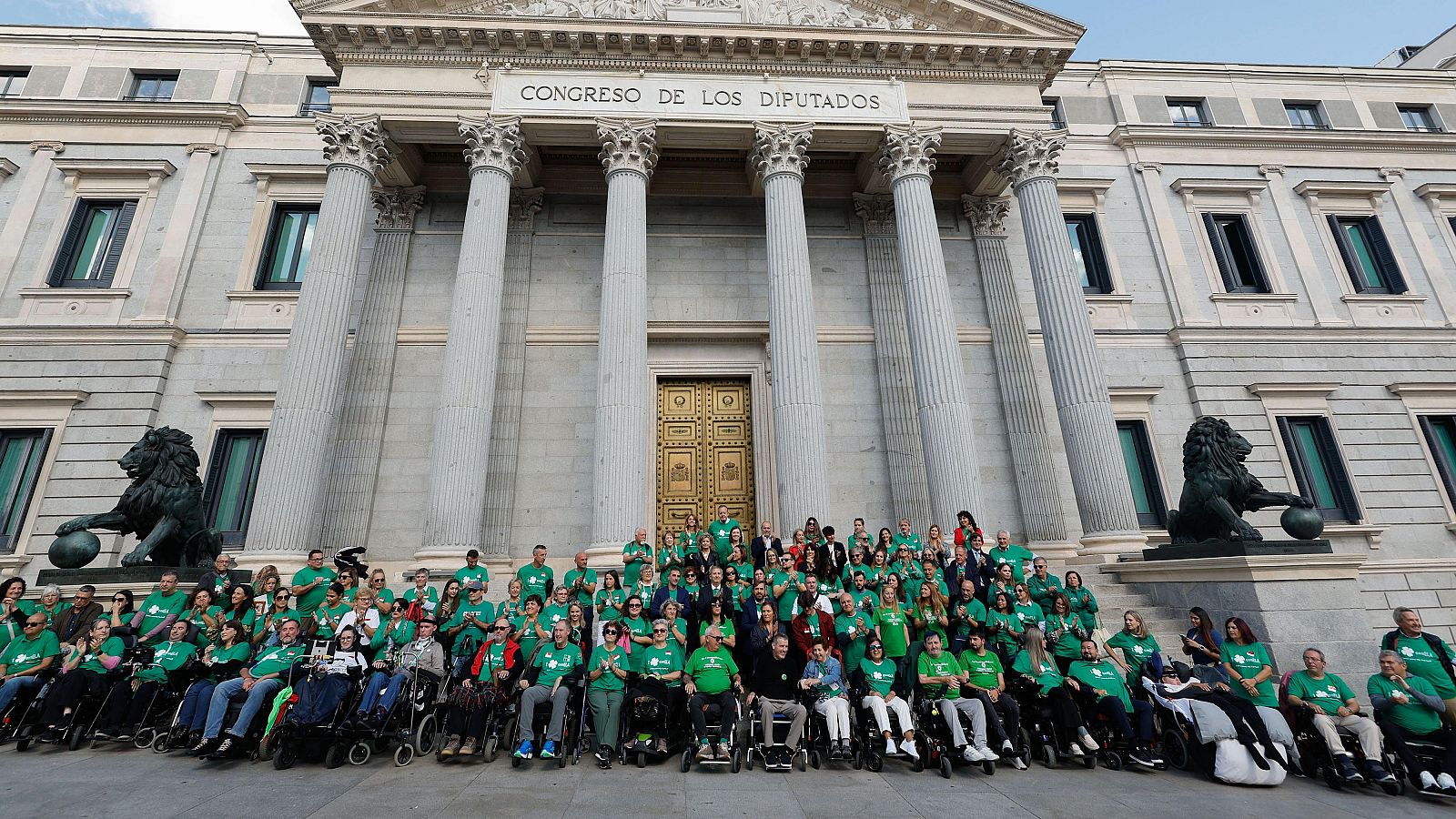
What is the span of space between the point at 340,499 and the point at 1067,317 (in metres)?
17.3

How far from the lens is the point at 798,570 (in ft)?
31.3

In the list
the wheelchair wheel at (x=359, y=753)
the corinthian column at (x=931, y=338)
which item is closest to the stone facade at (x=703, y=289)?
the corinthian column at (x=931, y=338)

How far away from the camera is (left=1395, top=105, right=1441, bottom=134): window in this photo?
71.7 feet

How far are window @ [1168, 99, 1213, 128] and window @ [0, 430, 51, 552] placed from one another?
33.0 meters

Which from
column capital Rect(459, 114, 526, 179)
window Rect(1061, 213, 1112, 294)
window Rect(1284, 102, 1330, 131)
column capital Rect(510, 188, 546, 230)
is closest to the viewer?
column capital Rect(459, 114, 526, 179)

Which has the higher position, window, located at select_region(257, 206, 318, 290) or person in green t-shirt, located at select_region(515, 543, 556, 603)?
window, located at select_region(257, 206, 318, 290)

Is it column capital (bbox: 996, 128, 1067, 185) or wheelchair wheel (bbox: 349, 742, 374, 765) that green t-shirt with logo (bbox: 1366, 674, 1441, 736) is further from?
column capital (bbox: 996, 128, 1067, 185)

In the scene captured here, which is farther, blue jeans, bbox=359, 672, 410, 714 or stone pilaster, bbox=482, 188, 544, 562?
stone pilaster, bbox=482, 188, 544, 562

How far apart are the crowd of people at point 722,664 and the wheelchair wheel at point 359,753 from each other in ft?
1.03

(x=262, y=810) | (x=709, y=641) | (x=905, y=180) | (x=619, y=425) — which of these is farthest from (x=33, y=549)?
(x=905, y=180)

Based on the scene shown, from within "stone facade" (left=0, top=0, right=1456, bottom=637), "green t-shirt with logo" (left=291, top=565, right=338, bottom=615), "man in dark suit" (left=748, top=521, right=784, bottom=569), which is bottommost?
"green t-shirt with logo" (left=291, top=565, right=338, bottom=615)

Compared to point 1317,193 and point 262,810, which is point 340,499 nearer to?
point 262,810

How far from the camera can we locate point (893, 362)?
17359 mm

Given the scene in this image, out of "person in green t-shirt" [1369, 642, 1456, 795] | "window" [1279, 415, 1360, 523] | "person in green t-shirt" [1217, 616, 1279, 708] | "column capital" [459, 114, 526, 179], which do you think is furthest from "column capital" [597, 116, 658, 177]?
"window" [1279, 415, 1360, 523]
